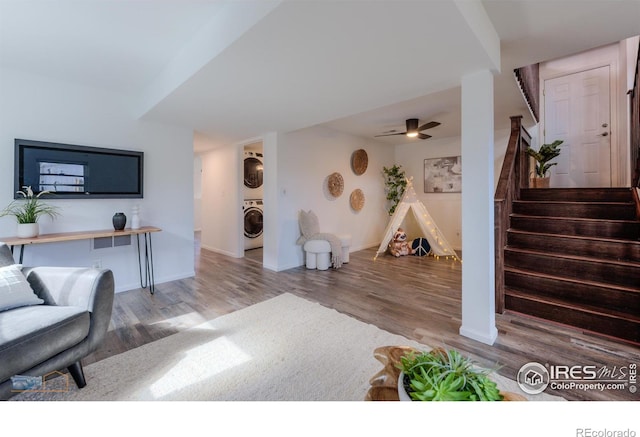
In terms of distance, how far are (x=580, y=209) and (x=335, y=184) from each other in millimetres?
3481

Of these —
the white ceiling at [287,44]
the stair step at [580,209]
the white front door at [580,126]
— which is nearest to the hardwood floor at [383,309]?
the stair step at [580,209]

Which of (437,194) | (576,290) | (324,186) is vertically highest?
(324,186)

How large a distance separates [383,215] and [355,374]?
198 inches

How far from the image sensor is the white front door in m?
4.11

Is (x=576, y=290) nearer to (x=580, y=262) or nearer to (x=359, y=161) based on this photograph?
(x=580, y=262)

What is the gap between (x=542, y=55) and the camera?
2.22 metres

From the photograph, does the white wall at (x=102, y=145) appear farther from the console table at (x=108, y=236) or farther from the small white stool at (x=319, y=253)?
the small white stool at (x=319, y=253)

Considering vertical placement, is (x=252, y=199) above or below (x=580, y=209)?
above

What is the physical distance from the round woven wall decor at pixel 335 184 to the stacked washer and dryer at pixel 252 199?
1.80m

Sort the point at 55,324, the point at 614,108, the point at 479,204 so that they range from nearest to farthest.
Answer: the point at 55,324 → the point at 479,204 → the point at 614,108

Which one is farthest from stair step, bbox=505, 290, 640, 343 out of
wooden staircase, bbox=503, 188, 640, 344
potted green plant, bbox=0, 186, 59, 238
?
potted green plant, bbox=0, 186, 59, 238

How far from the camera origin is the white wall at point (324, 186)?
173 inches

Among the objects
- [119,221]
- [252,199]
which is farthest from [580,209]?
[252,199]

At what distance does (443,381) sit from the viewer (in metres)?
0.76
